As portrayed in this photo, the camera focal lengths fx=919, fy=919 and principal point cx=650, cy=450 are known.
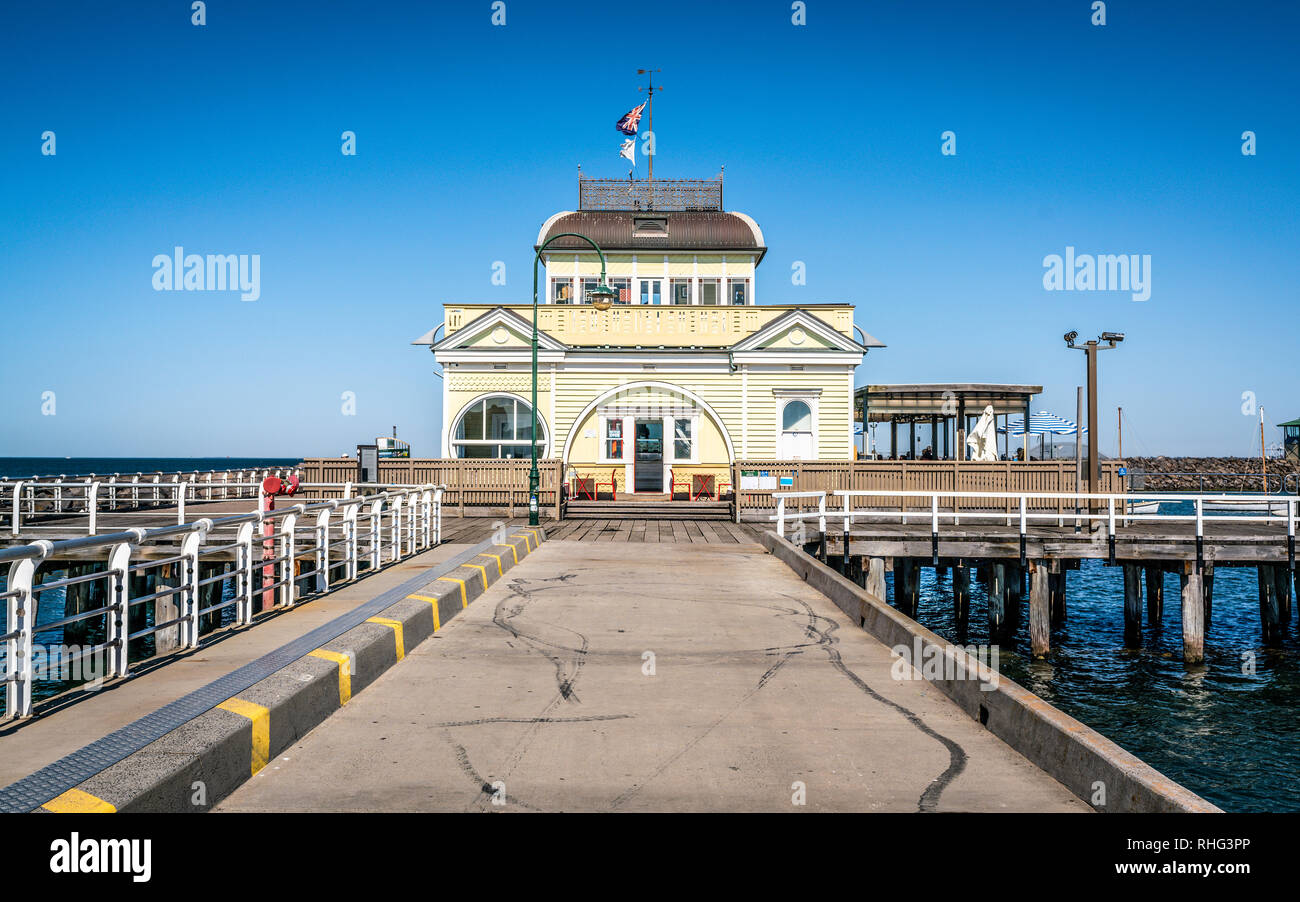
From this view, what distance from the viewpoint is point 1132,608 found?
20453 millimetres

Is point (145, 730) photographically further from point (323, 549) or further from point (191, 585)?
point (323, 549)

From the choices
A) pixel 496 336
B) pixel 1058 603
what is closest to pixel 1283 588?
pixel 1058 603

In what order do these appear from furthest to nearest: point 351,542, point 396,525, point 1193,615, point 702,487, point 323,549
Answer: point 702,487, point 1193,615, point 396,525, point 351,542, point 323,549

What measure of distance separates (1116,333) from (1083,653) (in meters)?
7.64

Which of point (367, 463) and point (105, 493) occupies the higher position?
point (367, 463)

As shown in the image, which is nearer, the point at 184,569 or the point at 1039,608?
the point at 184,569

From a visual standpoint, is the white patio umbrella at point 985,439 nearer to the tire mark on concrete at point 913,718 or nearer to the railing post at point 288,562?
the tire mark on concrete at point 913,718

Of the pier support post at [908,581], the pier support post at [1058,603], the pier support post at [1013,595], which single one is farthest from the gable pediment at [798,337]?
the pier support post at [1058,603]

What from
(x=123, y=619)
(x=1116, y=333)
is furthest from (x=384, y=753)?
(x=1116, y=333)

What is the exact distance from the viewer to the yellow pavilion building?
28.6 m

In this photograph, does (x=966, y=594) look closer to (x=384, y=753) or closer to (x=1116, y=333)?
(x=1116, y=333)

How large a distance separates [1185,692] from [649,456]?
16691 millimetres

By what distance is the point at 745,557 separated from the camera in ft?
55.1

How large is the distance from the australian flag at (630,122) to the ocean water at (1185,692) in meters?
22.2
